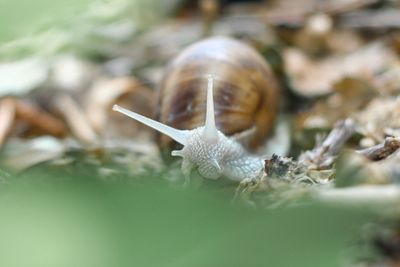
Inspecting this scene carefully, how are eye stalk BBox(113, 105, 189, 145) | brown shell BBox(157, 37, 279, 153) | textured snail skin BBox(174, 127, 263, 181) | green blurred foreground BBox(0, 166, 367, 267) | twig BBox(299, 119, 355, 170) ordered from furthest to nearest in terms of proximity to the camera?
1. brown shell BBox(157, 37, 279, 153)
2. eye stalk BBox(113, 105, 189, 145)
3. textured snail skin BBox(174, 127, 263, 181)
4. twig BBox(299, 119, 355, 170)
5. green blurred foreground BBox(0, 166, 367, 267)

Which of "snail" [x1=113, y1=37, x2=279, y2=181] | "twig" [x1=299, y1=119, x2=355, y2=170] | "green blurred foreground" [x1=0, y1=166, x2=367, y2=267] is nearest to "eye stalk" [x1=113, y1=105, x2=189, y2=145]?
"snail" [x1=113, y1=37, x2=279, y2=181]

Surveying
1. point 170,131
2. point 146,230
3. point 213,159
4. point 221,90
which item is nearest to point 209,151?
point 213,159

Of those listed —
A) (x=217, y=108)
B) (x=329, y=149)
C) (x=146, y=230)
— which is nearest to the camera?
(x=146, y=230)

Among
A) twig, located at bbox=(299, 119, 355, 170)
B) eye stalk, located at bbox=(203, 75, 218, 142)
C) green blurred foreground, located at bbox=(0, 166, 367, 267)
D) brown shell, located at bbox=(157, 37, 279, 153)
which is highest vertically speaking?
brown shell, located at bbox=(157, 37, 279, 153)

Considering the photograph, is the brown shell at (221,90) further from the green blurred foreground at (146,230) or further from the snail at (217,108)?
the green blurred foreground at (146,230)

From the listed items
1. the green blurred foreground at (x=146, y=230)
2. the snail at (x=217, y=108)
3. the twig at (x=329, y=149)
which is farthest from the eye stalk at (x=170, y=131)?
the green blurred foreground at (x=146, y=230)

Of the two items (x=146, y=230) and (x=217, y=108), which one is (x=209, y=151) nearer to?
(x=217, y=108)

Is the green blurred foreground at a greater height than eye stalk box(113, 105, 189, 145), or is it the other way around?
eye stalk box(113, 105, 189, 145)

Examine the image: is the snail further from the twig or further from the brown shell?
the twig
